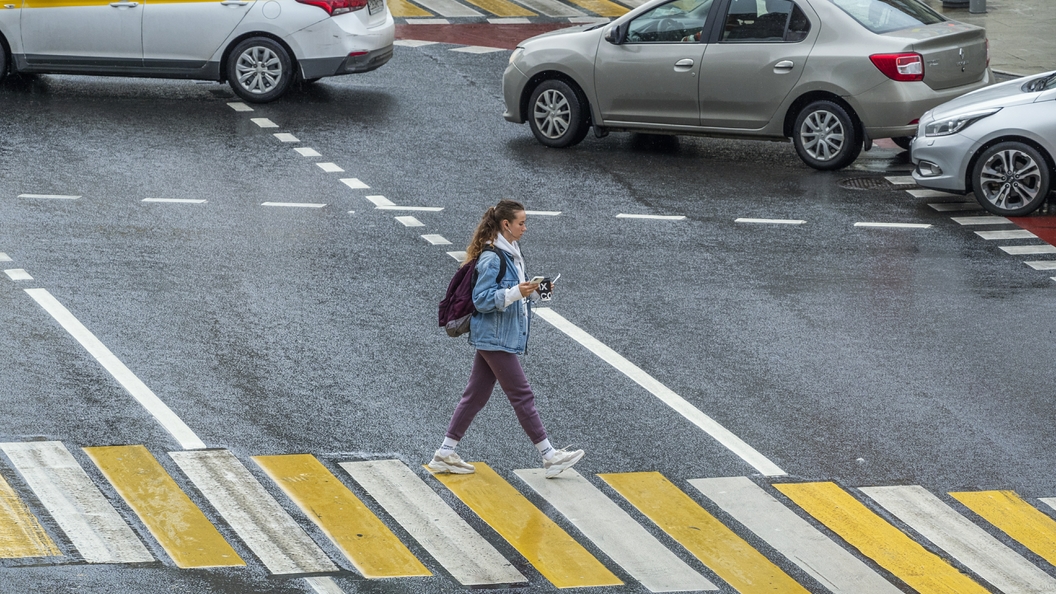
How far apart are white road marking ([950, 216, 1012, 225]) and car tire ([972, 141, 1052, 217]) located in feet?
0.39

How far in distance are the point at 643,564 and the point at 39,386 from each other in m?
4.15

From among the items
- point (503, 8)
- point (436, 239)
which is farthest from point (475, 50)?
point (436, 239)

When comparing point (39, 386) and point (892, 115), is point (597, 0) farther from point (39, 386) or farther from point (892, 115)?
point (39, 386)

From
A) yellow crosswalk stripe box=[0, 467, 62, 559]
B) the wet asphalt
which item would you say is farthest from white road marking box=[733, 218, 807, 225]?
yellow crosswalk stripe box=[0, 467, 62, 559]

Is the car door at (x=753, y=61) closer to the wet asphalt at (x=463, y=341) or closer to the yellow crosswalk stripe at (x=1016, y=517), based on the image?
the wet asphalt at (x=463, y=341)

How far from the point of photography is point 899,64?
50.8 ft

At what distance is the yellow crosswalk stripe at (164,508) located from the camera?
7695 mm

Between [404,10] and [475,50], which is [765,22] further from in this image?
[404,10]

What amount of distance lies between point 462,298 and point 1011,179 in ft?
24.4

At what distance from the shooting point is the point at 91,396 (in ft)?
31.9

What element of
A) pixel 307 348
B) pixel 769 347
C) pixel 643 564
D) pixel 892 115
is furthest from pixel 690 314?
pixel 892 115

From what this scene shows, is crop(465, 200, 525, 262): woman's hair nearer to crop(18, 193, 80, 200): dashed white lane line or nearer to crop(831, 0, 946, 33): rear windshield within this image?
crop(18, 193, 80, 200): dashed white lane line

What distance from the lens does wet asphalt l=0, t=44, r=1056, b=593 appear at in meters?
9.19

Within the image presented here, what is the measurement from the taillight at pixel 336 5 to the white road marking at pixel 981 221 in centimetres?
767
